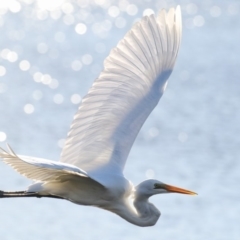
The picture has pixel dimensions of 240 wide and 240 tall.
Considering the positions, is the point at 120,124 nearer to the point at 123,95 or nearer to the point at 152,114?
the point at 123,95

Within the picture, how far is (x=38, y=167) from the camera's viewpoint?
421cm

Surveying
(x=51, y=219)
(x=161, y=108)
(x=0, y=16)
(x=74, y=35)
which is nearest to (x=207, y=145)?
(x=161, y=108)

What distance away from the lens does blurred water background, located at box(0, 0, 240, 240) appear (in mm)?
8141

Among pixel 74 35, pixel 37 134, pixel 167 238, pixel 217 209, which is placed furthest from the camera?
pixel 74 35

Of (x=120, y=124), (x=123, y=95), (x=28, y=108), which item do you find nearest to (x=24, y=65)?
(x=28, y=108)

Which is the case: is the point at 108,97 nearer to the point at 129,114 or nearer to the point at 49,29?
the point at 129,114

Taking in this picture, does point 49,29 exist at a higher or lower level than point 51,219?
higher

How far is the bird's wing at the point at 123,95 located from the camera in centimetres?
521

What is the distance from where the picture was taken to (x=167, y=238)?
7.73 m

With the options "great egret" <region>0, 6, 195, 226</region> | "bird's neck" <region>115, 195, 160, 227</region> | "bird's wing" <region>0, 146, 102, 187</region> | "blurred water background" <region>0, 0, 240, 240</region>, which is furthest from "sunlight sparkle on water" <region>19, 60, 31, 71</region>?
"bird's wing" <region>0, 146, 102, 187</region>

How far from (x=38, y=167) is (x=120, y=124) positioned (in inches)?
46.3

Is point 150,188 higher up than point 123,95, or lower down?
lower down

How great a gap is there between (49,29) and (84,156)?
8.65 metres

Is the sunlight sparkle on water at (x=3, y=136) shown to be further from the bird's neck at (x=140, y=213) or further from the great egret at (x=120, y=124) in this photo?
the bird's neck at (x=140, y=213)
